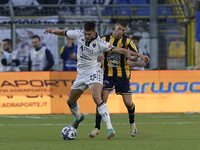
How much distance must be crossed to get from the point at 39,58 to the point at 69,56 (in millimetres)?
934

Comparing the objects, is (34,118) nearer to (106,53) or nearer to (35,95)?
(35,95)

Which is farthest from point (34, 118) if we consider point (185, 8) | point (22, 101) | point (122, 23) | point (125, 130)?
point (185, 8)

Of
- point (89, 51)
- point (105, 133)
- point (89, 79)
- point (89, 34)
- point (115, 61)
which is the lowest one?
point (105, 133)

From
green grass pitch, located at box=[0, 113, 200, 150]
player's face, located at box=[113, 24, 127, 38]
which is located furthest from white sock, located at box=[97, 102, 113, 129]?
player's face, located at box=[113, 24, 127, 38]

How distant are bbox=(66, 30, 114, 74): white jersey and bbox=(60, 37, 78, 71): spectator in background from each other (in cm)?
651

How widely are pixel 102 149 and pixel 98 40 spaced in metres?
2.02

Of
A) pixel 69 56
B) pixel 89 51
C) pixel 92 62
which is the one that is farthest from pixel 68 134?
pixel 69 56

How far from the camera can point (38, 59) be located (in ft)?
46.9

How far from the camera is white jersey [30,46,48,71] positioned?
1420cm

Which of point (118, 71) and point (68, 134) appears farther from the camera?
point (118, 71)

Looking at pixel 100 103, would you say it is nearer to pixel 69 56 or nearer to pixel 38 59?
pixel 69 56

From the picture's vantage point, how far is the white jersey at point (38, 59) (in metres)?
14.2

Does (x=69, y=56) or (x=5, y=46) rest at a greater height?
(x=5, y=46)

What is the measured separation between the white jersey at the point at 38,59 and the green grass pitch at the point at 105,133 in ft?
8.35
